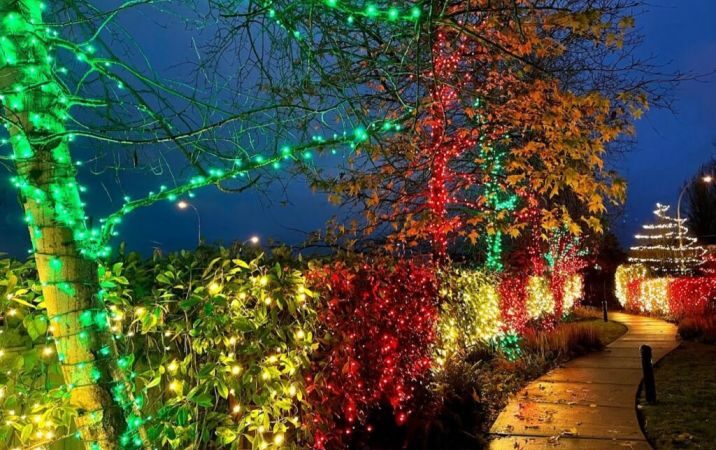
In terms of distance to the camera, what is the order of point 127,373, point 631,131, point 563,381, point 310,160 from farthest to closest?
point 563,381 < point 631,131 < point 310,160 < point 127,373

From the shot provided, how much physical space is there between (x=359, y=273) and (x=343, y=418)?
143cm

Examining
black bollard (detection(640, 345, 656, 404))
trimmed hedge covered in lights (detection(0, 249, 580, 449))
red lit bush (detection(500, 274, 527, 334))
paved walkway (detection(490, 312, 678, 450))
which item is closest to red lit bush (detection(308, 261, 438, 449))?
trimmed hedge covered in lights (detection(0, 249, 580, 449))

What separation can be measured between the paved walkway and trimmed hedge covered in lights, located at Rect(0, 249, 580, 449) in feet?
4.12

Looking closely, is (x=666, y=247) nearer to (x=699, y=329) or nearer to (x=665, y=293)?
(x=665, y=293)

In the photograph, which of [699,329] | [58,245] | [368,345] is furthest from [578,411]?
[699,329]

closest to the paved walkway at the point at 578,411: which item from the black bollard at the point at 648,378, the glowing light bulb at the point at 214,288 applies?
the black bollard at the point at 648,378

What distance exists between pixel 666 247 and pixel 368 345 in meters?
36.6

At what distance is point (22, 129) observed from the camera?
2807 millimetres

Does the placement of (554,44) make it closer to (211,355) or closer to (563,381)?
(563,381)

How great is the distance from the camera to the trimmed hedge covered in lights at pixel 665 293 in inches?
709

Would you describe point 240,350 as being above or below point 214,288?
below

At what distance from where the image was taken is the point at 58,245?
9.41 ft

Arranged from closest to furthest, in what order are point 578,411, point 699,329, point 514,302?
point 578,411 → point 514,302 → point 699,329

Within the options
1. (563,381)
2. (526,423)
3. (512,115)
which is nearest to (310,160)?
(526,423)
